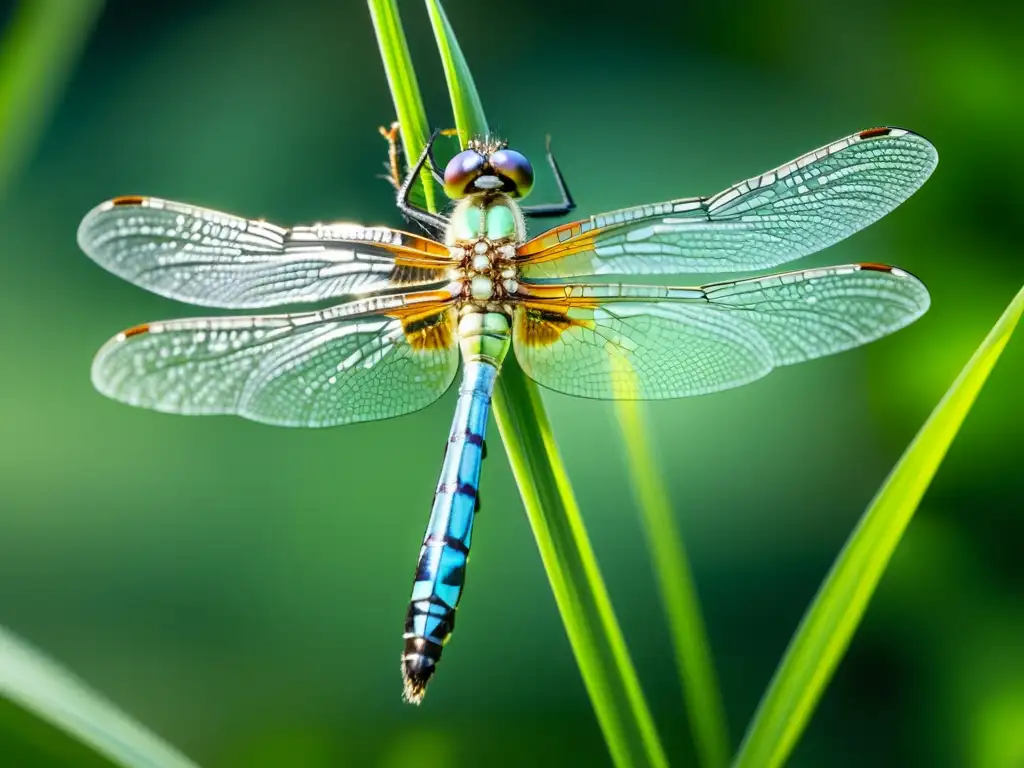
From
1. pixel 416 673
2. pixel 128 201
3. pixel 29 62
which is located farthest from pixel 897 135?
pixel 29 62

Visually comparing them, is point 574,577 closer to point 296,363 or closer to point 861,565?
point 861,565

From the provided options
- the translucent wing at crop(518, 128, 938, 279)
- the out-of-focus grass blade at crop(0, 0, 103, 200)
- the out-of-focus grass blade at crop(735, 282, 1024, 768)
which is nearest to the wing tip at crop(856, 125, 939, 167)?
the translucent wing at crop(518, 128, 938, 279)

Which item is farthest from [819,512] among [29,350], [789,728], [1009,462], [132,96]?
[132,96]

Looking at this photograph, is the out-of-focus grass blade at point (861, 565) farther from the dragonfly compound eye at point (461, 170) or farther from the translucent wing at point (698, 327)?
the dragonfly compound eye at point (461, 170)

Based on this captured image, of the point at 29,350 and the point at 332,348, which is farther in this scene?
the point at 29,350

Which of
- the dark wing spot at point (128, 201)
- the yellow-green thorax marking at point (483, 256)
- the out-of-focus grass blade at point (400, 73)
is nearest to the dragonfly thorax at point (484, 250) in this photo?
the yellow-green thorax marking at point (483, 256)

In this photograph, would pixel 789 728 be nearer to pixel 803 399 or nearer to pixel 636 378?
pixel 636 378

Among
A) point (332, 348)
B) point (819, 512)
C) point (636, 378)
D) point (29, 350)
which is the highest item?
point (29, 350)
